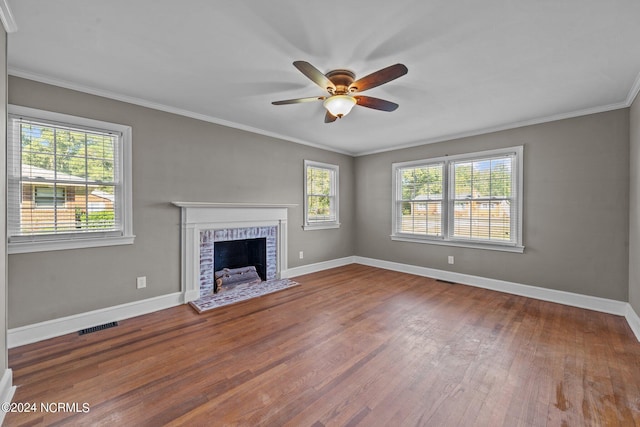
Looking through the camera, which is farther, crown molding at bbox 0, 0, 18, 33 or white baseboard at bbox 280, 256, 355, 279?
white baseboard at bbox 280, 256, 355, 279

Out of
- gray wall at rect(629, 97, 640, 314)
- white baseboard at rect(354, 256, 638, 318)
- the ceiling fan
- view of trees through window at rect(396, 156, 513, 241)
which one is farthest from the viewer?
view of trees through window at rect(396, 156, 513, 241)

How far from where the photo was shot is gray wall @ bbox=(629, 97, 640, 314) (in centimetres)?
286

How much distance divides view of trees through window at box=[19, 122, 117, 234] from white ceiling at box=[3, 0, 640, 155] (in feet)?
1.78

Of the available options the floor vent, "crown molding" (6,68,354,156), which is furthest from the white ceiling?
the floor vent

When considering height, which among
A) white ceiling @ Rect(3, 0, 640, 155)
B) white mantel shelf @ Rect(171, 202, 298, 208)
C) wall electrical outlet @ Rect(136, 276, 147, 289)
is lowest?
wall electrical outlet @ Rect(136, 276, 147, 289)

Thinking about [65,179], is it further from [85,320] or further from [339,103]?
[339,103]

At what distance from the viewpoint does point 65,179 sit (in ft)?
9.15

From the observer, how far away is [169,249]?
3490mm

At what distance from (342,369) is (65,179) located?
10.8 feet

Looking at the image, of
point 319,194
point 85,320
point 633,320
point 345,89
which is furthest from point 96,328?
point 633,320

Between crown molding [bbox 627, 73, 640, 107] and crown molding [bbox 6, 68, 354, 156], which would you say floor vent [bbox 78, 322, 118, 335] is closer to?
crown molding [bbox 6, 68, 354, 156]

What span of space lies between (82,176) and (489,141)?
17.8 feet

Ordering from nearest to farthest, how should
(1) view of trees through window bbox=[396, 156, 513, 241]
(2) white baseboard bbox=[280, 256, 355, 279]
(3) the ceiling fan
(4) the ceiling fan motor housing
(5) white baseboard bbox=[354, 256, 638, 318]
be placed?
1. (3) the ceiling fan
2. (4) the ceiling fan motor housing
3. (5) white baseboard bbox=[354, 256, 638, 318]
4. (1) view of trees through window bbox=[396, 156, 513, 241]
5. (2) white baseboard bbox=[280, 256, 355, 279]

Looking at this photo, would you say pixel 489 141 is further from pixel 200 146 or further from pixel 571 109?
pixel 200 146
